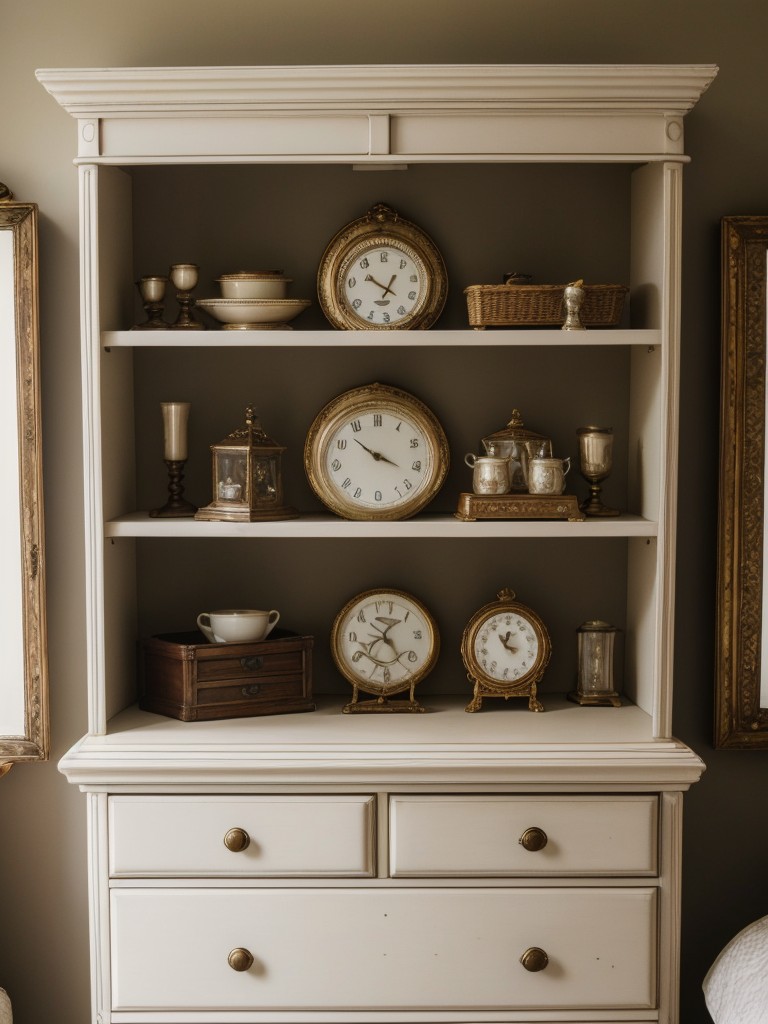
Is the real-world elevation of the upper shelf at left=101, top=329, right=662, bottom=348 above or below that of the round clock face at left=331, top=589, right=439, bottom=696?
above

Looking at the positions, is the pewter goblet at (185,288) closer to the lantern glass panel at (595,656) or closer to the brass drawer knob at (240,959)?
the lantern glass panel at (595,656)

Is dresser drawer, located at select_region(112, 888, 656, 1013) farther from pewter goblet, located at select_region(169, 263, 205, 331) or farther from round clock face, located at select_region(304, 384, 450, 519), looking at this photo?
pewter goblet, located at select_region(169, 263, 205, 331)

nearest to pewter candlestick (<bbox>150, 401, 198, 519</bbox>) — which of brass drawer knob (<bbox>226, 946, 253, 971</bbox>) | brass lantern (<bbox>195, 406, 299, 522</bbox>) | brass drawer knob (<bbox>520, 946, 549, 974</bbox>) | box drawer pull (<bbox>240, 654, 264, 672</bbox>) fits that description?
brass lantern (<bbox>195, 406, 299, 522</bbox>)

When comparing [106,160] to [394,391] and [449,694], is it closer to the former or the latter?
[394,391]

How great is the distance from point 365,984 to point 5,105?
198 centimetres

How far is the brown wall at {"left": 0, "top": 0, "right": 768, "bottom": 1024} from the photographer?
2236mm

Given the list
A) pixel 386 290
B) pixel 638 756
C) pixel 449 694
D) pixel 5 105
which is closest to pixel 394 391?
pixel 386 290

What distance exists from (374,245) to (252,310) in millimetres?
306

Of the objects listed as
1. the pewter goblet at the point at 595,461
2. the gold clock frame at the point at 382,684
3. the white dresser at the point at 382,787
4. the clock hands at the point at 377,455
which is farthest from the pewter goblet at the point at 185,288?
the pewter goblet at the point at 595,461

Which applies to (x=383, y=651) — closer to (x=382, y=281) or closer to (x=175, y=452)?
(x=175, y=452)

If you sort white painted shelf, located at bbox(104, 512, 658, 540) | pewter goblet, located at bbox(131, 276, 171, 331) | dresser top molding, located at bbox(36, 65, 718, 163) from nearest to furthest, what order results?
dresser top molding, located at bbox(36, 65, 718, 163)
white painted shelf, located at bbox(104, 512, 658, 540)
pewter goblet, located at bbox(131, 276, 171, 331)

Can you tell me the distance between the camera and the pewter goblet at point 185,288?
2.12 meters

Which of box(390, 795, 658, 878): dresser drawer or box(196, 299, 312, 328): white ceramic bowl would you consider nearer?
box(390, 795, 658, 878): dresser drawer

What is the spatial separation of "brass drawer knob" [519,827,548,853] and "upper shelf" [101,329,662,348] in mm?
922
